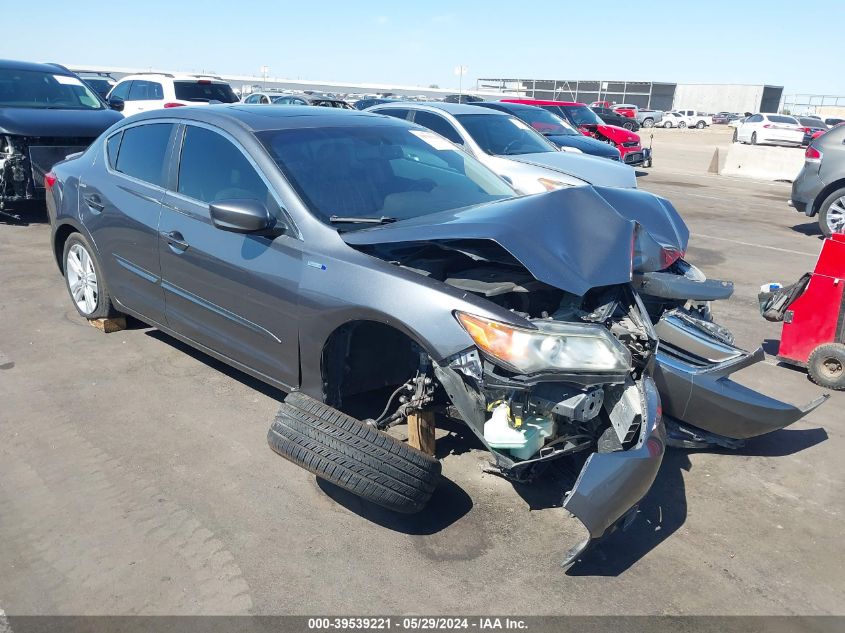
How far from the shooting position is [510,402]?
3.00 meters

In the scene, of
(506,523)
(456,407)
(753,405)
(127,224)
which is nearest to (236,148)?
(127,224)

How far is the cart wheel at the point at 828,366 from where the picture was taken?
496 cm

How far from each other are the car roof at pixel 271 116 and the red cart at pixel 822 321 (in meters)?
3.03

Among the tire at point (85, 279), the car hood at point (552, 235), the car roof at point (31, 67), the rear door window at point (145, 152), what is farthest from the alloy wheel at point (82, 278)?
the car roof at point (31, 67)

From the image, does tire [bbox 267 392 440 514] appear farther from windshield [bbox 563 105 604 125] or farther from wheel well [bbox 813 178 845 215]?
windshield [bbox 563 105 604 125]

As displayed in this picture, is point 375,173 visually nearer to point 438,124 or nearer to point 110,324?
point 110,324

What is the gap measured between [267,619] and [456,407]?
3.64 ft

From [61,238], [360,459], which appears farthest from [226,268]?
[61,238]

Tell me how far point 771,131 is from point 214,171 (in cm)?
3198

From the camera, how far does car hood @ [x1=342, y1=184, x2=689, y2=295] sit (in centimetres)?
319

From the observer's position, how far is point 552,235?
335 cm

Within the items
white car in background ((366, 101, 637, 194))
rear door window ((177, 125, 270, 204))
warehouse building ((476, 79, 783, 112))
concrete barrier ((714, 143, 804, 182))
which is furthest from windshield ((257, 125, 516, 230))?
warehouse building ((476, 79, 783, 112))

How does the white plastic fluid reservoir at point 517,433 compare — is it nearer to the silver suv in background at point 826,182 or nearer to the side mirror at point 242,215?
the side mirror at point 242,215

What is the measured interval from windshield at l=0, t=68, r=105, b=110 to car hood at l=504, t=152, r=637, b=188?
19.9ft
